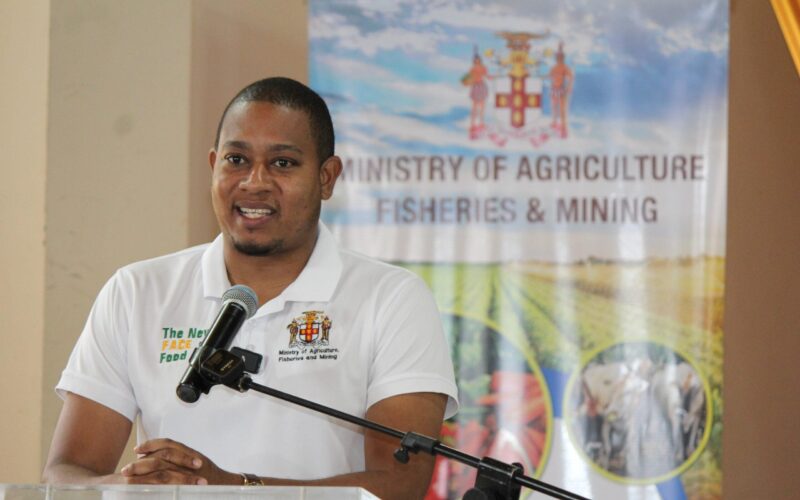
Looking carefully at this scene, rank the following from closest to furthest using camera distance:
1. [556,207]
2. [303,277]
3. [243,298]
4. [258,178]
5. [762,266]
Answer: [243,298], [258,178], [303,277], [556,207], [762,266]

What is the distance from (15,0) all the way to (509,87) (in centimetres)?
187

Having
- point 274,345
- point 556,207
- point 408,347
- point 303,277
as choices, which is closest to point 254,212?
point 303,277

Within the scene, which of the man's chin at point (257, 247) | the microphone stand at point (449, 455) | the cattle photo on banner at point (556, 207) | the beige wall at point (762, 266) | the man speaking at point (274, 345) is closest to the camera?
the microphone stand at point (449, 455)

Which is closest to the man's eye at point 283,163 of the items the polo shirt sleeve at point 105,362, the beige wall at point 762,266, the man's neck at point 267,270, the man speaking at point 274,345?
the man speaking at point 274,345

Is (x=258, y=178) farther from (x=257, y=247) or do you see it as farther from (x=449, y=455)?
(x=449, y=455)

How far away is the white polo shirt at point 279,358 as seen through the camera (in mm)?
2500

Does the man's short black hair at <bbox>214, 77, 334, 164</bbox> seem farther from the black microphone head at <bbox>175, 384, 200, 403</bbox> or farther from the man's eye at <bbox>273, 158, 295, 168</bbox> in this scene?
the black microphone head at <bbox>175, 384, 200, 403</bbox>

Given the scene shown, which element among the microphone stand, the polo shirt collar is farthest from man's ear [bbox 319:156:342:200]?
the microphone stand

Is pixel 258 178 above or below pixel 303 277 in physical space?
above

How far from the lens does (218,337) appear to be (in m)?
1.90

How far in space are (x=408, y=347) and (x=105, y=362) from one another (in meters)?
0.69

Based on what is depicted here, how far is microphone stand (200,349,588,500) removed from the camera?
1734 mm

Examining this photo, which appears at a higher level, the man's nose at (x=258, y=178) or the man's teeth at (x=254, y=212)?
the man's nose at (x=258, y=178)

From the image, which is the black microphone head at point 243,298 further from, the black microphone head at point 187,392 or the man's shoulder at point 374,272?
the man's shoulder at point 374,272
